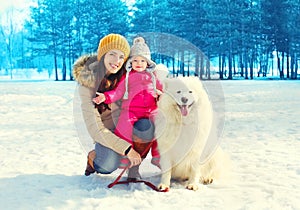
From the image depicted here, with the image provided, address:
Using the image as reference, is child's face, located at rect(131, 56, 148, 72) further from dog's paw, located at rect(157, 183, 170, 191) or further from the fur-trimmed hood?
dog's paw, located at rect(157, 183, 170, 191)

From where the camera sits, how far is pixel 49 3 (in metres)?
30.5

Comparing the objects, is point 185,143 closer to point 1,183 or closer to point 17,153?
point 1,183

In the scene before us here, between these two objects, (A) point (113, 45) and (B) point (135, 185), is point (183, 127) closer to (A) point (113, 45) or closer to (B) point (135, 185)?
(B) point (135, 185)

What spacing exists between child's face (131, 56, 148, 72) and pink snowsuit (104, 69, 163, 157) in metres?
0.04

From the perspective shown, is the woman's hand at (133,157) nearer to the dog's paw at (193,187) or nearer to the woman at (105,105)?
the woman at (105,105)

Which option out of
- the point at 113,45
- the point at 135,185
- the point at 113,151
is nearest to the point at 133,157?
the point at 113,151

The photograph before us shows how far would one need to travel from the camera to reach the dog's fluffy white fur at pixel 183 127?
2.42 m

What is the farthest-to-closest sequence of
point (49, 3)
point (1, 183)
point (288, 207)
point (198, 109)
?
point (49, 3) < point (1, 183) < point (198, 109) < point (288, 207)

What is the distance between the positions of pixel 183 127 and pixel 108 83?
0.69m

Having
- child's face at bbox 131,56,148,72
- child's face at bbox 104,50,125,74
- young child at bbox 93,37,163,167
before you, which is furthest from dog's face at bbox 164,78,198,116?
child's face at bbox 104,50,125,74

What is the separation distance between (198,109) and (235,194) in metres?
0.73

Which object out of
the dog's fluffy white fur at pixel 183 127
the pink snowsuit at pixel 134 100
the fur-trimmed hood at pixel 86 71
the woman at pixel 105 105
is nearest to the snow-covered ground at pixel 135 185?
the dog's fluffy white fur at pixel 183 127

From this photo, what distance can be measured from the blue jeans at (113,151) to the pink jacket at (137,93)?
12 centimetres

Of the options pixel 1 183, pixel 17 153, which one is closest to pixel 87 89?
pixel 1 183
